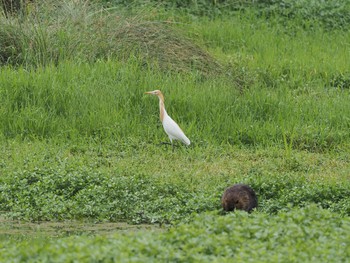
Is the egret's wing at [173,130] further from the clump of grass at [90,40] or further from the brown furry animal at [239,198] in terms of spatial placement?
the clump of grass at [90,40]

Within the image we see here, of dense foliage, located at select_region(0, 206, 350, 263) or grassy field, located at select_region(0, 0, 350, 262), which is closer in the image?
dense foliage, located at select_region(0, 206, 350, 263)

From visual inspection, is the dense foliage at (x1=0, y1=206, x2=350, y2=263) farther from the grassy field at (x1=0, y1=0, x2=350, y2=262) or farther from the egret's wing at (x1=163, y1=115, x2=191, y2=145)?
the egret's wing at (x1=163, y1=115, x2=191, y2=145)

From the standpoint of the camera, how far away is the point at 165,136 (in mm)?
10508

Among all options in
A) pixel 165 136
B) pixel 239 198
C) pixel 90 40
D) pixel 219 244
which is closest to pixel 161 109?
pixel 165 136

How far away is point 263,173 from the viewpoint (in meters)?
9.05

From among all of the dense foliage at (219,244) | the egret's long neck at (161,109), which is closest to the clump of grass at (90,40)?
the egret's long neck at (161,109)

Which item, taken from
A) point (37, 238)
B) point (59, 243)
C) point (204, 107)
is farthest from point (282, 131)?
point (59, 243)

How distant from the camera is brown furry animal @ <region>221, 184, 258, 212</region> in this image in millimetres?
7773

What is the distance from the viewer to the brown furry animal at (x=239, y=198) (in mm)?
7773

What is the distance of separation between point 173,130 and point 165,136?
0.62 meters

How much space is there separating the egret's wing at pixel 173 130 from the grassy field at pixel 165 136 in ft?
0.57

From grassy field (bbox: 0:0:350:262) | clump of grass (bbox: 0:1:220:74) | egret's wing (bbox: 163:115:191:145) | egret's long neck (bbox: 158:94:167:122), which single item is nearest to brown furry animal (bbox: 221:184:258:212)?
grassy field (bbox: 0:0:350:262)

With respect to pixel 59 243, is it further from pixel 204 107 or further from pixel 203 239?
pixel 204 107

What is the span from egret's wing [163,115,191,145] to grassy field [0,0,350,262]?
17cm
